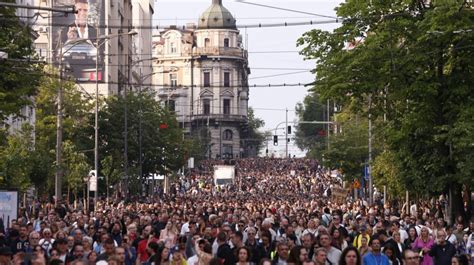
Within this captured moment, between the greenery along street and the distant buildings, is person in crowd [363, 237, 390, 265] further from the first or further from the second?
the distant buildings

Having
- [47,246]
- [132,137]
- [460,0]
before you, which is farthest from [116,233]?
[132,137]

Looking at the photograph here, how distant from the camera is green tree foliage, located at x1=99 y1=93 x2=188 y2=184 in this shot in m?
86.6

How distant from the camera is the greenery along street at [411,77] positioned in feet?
150

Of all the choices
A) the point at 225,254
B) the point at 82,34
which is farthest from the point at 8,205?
the point at 82,34

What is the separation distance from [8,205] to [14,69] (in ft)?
24.3

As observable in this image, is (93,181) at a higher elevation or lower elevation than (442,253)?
higher

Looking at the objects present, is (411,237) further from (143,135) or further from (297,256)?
(143,135)

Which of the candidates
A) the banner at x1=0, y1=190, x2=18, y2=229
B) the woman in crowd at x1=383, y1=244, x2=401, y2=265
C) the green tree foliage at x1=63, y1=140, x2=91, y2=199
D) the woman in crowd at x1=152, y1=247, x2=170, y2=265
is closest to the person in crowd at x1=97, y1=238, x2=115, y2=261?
the woman in crowd at x1=152, y1=247, x2=170, y2=265

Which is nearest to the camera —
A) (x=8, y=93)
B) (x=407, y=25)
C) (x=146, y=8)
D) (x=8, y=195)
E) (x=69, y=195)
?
(x=8, y=195)

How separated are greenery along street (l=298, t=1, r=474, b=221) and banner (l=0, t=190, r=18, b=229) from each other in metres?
13.9

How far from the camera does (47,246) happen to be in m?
25.1

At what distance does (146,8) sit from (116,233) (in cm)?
14287

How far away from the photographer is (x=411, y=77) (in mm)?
47594

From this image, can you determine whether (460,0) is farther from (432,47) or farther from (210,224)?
(210,224)
